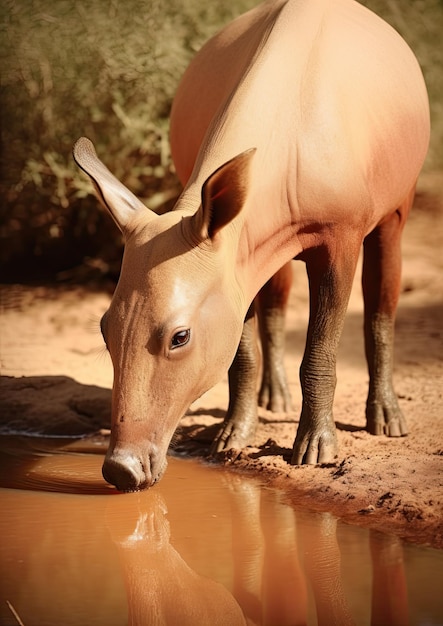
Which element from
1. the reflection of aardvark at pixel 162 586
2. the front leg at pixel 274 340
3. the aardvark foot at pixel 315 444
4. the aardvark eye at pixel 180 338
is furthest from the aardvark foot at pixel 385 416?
the aardvark eye at pixel 180 338

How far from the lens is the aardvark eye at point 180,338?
13.5 ft

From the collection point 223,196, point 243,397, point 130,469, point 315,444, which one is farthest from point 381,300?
point 130,469

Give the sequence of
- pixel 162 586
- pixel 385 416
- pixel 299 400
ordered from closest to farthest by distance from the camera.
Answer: pixel 162 586, pixel 385 416, pixel 299 400

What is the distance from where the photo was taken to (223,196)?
4.14 m

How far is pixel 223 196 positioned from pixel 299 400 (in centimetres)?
282

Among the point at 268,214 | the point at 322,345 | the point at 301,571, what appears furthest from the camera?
the point at 322,345

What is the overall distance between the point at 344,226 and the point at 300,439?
45.0 inches

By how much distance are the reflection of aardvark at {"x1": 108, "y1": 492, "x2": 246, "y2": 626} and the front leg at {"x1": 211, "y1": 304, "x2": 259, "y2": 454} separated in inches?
46.9

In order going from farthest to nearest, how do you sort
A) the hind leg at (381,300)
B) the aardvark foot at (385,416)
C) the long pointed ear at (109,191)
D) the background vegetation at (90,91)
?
the background vegetation at (90,91) → the hind leg at (381,300) → the aardvark foot at (385,416) → the long pointed ear at (109,191)

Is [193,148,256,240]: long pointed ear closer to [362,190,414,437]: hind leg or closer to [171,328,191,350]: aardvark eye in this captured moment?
[171,328,191,350]: aardvark eye

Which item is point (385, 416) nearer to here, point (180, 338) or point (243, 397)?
point (243, 397)

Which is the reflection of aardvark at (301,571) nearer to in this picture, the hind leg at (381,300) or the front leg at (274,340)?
the hind leg at (381,300)

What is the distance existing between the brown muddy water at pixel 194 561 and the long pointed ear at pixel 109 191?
1315 mm

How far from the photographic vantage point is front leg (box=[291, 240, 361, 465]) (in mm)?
5035
